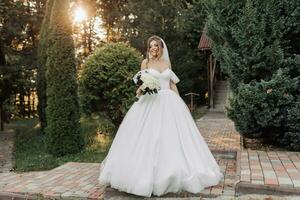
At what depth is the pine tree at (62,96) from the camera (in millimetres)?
10875

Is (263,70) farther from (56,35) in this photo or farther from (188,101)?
(188,101)

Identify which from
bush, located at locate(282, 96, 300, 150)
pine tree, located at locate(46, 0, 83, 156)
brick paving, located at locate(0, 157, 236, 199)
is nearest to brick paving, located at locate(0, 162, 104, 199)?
brick paving, located at locate(0, 157, 236, 199)

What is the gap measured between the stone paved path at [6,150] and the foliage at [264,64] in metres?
5.55

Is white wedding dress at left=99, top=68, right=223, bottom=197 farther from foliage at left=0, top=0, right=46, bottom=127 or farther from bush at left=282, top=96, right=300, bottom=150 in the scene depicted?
foliage at left=0, top=0, right=46, bottom=127

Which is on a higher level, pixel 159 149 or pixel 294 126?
pixel 294 126

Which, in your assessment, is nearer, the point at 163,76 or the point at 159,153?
the point at 159,153

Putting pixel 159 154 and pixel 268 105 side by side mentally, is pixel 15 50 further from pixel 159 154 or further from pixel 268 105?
pixel 159 154

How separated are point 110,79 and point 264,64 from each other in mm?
5438

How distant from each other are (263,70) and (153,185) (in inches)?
168

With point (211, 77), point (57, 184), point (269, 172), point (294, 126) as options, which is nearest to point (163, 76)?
point (269, 172)

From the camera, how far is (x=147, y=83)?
582 cm

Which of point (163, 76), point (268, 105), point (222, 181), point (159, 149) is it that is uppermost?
point (163, 76)

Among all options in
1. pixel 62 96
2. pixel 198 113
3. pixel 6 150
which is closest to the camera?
pixel 62 96

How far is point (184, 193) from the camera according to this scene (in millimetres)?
5492
